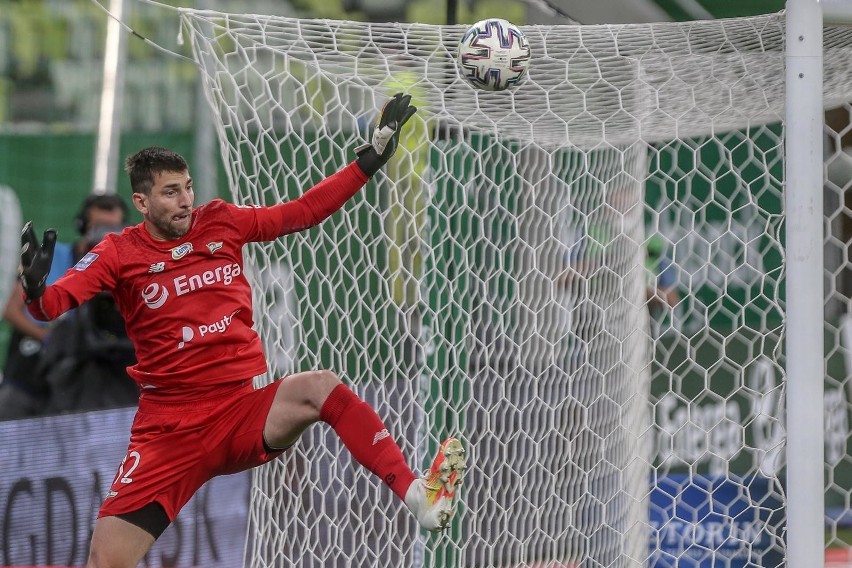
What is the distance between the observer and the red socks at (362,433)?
4.27 m

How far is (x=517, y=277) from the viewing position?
5.27 meters

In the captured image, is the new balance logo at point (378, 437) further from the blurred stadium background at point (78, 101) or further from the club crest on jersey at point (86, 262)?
the blurred stadium background at point (78, 101)

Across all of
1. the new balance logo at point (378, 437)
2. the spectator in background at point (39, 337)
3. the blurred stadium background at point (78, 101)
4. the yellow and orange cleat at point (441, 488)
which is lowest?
the yellow and orange cleat at point (441, 488)

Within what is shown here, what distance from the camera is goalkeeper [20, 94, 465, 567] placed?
4.34 metres

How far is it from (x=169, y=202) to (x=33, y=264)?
1.96ft

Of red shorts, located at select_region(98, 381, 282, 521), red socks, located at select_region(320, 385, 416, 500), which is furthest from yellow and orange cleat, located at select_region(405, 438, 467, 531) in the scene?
red shorts, located at select_region(98, 381, 282, 521)

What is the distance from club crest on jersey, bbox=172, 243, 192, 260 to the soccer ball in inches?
46.9

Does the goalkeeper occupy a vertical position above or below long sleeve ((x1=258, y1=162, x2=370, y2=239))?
below

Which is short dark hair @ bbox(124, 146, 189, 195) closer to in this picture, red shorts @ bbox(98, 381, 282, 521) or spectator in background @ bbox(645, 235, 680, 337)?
red shorts @ bbox(98, 381, 282, 521)

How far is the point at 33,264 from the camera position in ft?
13.0

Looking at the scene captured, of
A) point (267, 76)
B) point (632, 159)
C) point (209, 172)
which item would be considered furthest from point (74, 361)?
point (632, 159)

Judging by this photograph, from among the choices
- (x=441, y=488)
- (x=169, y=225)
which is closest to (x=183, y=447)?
(x=169, y=225)

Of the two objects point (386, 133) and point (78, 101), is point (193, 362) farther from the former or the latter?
point (78, 101)

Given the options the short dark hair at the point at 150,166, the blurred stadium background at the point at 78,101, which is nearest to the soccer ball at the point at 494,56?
the short dark hair at the point at 150,166
